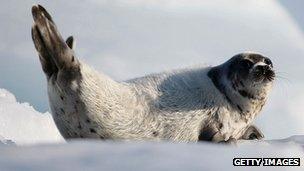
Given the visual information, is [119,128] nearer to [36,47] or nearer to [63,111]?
[63,111]

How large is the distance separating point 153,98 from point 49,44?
1689mm

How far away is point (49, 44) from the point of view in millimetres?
6344

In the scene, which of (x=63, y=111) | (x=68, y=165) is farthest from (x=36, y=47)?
(x=68, y=165)

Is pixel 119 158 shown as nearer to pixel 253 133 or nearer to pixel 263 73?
pixel 263 73

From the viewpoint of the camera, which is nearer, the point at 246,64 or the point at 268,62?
the point at 246,64

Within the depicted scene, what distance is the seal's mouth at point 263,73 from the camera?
7.99 meters

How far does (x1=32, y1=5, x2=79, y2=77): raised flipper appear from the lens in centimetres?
634

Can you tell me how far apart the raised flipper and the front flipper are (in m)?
3.10

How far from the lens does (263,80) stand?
8.02 m

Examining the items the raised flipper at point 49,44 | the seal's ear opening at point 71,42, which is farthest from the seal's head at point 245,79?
the raised flipper at point 49,44

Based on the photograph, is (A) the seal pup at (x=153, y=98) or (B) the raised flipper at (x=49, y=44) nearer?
(B) the raised flipper at (x=49, y=44)

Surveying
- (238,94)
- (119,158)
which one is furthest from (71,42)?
(119,158)

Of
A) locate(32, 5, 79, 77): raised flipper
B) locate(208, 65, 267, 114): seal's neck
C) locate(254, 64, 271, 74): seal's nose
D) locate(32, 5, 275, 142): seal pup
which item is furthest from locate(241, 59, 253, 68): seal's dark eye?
locate(32, 5, 79, 77): raised flipper

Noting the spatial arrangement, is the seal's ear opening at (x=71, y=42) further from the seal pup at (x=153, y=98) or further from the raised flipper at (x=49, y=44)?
the raised flipper at (x=49, y=44)
